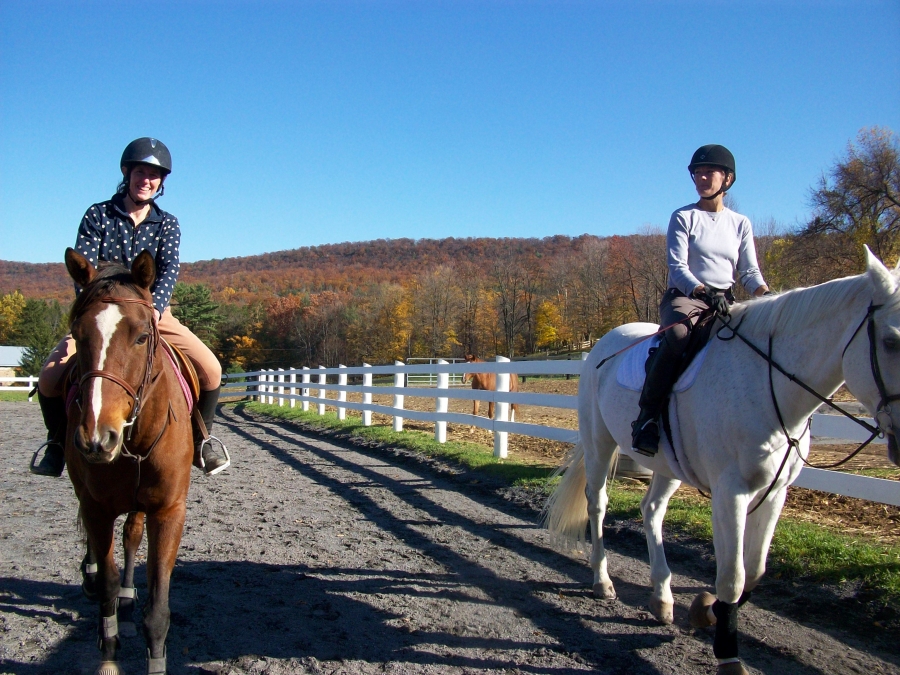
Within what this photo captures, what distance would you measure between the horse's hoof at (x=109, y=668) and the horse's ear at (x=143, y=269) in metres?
1.71

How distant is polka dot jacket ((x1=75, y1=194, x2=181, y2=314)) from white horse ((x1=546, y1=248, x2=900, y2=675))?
9.75 feet

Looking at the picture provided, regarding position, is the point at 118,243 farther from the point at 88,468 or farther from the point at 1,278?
the point at 1,278

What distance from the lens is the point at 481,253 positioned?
133625mm

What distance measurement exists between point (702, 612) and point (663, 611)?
24cm

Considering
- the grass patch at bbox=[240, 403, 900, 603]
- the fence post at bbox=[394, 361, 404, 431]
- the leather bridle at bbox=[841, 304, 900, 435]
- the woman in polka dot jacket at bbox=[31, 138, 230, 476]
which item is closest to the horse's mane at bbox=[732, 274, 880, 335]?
the leather bridle at bbox=[841, 304, 900, 435]

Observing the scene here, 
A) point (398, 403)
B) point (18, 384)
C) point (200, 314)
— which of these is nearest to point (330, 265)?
Answer: point (200, 314)

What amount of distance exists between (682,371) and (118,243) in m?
3.29

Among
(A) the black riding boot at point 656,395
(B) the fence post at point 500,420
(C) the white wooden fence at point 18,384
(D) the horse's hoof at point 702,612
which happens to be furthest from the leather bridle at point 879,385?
(C) the white wooden fence at point 18,384

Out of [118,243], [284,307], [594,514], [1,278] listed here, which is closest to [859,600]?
[594,514]

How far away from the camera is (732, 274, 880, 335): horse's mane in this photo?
2.83 metres

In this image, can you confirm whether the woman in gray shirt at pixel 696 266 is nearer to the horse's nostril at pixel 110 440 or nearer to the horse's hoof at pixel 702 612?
the horse's hoof at pixel 702 612

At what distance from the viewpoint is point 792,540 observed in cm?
426

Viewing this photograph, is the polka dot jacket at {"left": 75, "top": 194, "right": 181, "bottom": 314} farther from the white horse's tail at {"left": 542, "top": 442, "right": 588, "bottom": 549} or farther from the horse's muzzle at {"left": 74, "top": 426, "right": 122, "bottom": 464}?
the white horse's tail at {"left": 542, "top": 442, "right": 588, "bottom": 549}

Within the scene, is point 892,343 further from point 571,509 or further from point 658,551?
point 571,509
